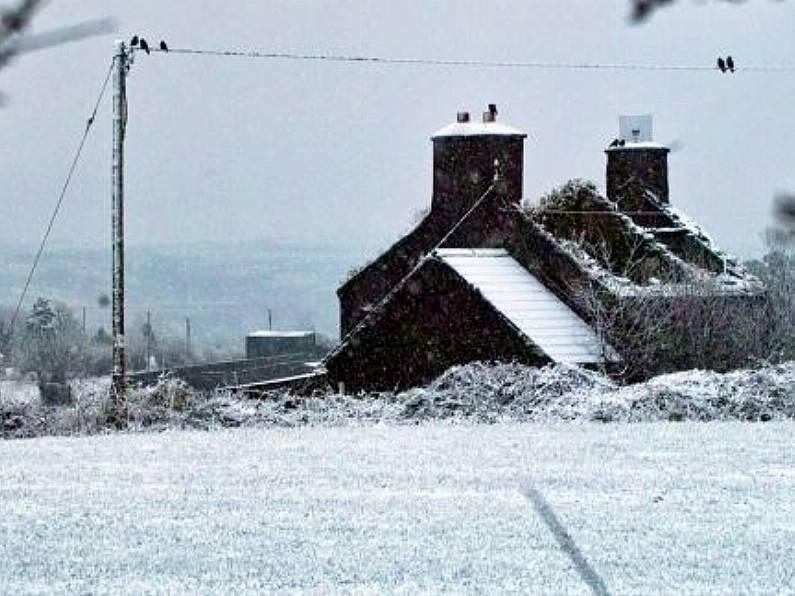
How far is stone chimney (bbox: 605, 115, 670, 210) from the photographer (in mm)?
47062

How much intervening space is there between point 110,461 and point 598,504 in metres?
5.28

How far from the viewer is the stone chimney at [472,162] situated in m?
42.0

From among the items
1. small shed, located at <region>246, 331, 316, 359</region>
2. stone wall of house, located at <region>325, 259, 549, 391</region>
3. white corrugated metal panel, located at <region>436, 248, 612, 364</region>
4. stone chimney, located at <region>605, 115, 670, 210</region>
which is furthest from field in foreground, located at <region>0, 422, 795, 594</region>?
small shed, located at <region>246, 331, 316, 359</region>

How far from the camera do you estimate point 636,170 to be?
47312 millimetres

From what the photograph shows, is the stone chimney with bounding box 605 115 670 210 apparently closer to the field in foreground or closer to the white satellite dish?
the white satellite dish

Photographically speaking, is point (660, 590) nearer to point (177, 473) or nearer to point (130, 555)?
point (130, 555)

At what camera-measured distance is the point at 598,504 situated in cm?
1070

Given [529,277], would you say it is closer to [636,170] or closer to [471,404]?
[636,170]

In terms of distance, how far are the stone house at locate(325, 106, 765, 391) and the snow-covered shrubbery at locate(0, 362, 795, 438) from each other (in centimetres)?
1358

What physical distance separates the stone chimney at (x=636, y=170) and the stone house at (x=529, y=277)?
0.16ft

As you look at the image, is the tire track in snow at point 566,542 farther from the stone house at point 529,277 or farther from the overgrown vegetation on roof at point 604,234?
the overgrown vegetation on roof at point 604,234

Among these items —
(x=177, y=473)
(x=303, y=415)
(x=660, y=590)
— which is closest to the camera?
(x=660, y=590)

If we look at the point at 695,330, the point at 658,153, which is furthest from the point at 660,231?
the point at 695,330

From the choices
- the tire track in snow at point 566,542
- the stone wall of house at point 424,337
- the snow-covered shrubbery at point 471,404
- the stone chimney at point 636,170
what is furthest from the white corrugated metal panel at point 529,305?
the tire track in snow at point 566,542
